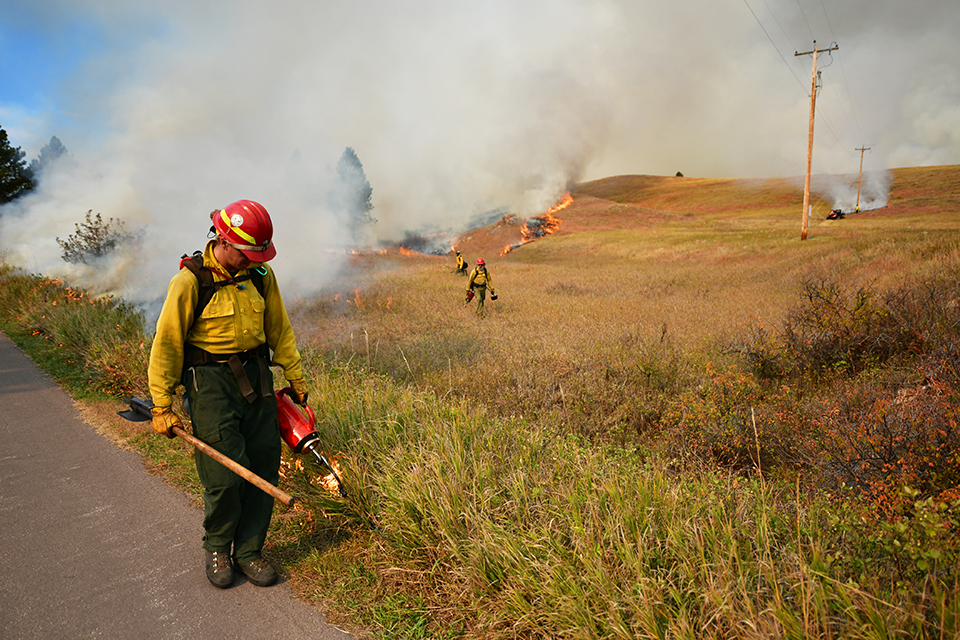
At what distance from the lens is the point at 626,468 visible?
10.3 feet

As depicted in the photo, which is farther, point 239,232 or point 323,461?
point 323,461

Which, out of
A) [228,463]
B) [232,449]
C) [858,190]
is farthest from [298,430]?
[858,190]

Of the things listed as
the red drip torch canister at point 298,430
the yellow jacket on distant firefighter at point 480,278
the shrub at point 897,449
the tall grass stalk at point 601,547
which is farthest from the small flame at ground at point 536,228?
the tall grass stalk at point 601,547

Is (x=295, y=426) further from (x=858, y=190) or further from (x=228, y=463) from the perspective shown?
(x=858, y=190)

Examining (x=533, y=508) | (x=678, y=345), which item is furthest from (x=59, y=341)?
(x=678, y=345)

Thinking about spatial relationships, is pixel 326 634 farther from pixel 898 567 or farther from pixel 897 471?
pixel 897 471

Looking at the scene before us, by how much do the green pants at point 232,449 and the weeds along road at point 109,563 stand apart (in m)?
0.28

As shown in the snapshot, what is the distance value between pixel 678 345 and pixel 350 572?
6.50 meters

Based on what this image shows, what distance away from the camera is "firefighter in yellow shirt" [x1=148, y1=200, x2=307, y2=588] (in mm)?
2908

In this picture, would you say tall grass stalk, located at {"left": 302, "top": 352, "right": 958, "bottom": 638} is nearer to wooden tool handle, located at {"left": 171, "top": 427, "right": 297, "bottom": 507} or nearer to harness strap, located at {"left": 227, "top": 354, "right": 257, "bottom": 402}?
wooden tool handle, located at {"left": 171, "top": 427, "right": 297, "bottom": 507}

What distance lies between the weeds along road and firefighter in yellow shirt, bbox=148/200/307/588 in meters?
0.25

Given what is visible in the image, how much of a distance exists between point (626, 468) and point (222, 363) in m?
2.57

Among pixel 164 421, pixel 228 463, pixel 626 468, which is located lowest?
pixel 626 468

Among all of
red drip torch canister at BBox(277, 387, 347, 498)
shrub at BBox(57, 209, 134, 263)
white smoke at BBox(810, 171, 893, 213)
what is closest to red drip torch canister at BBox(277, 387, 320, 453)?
red drip torch canister at BBox(277, 387, 347, 498)
